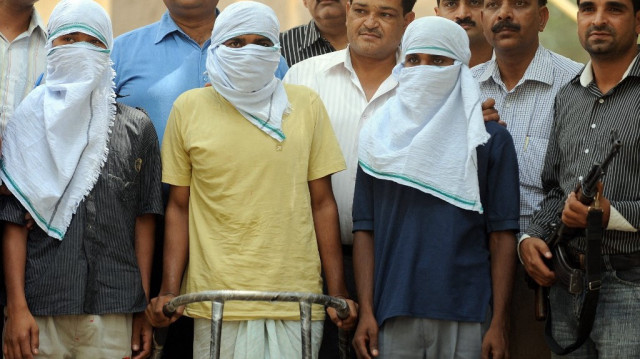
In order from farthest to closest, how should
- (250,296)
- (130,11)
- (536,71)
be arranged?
(130,11) < (536,71) < (250,296)

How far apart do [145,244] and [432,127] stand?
1343 millimetres

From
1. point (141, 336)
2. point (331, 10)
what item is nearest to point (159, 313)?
point (141, 336)

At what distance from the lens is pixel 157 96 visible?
5035 millimetres

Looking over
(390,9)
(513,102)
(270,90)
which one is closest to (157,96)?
(270,90)

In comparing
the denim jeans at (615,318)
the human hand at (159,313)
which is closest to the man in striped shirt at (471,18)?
the denim jeans at (615,318)

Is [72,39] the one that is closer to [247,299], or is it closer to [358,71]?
[358,71]

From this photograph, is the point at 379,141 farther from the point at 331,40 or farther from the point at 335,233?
the point at 331,40

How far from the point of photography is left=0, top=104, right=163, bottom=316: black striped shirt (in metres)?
4.18

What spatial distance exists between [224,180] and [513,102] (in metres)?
1.63

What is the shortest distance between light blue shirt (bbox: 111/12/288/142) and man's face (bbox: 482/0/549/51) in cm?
109

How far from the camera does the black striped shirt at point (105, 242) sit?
4184 millimetres

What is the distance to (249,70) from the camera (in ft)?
14.5

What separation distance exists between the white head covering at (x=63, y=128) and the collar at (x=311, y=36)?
1.63m

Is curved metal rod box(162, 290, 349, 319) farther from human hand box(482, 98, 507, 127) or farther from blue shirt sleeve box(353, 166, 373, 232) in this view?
human hand box(482, 98, 507, 127)
